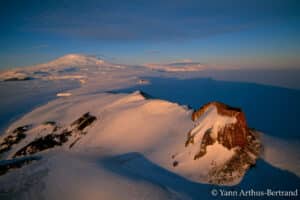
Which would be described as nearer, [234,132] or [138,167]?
[234,132]

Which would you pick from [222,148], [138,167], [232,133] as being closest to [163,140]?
[138,167]

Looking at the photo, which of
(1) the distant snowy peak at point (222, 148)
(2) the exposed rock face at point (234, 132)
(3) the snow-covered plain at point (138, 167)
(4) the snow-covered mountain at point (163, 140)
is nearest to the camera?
(3) the snow-covered plain at point (138, 167)

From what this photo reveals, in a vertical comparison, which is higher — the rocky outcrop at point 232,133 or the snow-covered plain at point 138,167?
the rocky outcrop at point 232,133

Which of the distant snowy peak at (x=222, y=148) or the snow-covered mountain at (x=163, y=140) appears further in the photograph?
the snow-covered mountain at (x=163, y=140)

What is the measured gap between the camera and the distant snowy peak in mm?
22156

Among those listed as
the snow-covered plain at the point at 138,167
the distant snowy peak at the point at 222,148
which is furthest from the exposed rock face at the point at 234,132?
the snow-covered plain at the point at 138,167

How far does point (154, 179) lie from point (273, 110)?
175644 mm

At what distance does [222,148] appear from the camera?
25094mm

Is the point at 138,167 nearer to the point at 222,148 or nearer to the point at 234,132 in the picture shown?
the point at 222,148

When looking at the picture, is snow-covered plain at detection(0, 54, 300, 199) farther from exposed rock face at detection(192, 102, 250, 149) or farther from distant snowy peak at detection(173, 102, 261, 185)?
exposed rock face at detection(192, 102, 250, 149)

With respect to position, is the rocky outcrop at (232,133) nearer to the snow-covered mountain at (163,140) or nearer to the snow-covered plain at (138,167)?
the snow-covered mountain at (163,140)

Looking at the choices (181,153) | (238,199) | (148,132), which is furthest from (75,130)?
(238,199)

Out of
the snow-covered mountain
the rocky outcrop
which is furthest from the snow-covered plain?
the rocky outcrop

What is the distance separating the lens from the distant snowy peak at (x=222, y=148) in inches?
872
